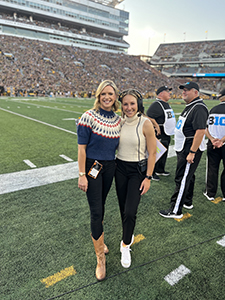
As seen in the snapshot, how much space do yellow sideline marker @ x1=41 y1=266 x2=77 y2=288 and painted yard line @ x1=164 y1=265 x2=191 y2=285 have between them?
2.95 ft

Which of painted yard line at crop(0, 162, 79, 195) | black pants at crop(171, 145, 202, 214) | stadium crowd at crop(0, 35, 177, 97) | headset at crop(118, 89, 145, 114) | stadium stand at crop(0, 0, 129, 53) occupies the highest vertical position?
stadium stand at crop(0, 0, 129, 53)

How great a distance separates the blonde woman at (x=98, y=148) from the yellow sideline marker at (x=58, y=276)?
272 millimetres

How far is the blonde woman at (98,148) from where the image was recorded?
1.93 m

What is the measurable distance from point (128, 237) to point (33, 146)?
4.90 m

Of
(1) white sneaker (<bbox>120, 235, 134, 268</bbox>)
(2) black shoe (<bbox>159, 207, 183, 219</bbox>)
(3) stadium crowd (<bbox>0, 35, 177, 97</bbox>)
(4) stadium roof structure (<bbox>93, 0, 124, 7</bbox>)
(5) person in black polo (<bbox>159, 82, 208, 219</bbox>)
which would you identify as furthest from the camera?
(4) stadium roof structure (<bbox>93, 0, 124, 7</bbox>)

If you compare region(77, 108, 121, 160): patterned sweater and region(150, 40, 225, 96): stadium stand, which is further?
region(150, 40, 225, 96): stadium stand

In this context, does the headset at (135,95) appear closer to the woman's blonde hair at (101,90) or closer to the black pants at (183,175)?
the woman's blonde hair at (101,90)

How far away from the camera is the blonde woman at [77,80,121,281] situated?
193 cm

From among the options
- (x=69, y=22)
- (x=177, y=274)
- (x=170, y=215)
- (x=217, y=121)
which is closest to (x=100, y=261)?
(x=177, y=274)

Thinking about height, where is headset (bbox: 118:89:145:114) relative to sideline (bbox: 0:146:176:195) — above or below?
above

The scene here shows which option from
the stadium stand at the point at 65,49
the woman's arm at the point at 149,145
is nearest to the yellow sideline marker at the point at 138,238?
the woman's arm at the point at 149,145

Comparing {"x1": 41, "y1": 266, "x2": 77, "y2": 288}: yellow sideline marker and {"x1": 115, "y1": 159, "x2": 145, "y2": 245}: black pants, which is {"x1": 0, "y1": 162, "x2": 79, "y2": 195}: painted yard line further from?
{"x1": 115, "y1": 159, "x2": 145, "y2": 245}: black pants

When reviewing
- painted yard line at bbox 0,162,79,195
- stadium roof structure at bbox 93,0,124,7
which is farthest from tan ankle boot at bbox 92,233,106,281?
stadium roof structure at bbox 93,0,124,7

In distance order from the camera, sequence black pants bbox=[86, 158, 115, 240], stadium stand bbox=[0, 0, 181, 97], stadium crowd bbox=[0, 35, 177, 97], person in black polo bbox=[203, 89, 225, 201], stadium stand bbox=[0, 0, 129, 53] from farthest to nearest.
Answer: stadium stand bbox=[0, 0, 129, 53]
stadium stand bbox=[0, 0, 181, 97]
stadium crowd bbox=[0, 35, 177, 97]
person in black polo bbox=[203, 89, 225, 201]
black pants bbox=[86, 158, 115, 240]
